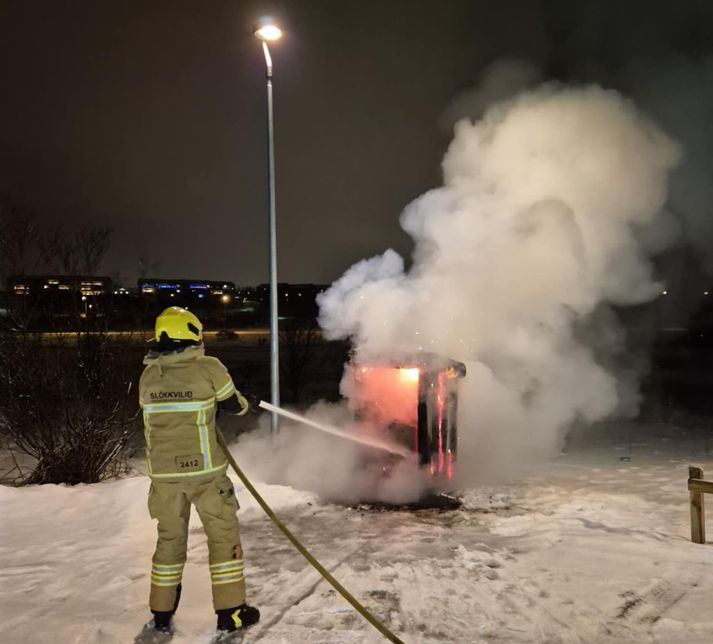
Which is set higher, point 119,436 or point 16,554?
point 119,436

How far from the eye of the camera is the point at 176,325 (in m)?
4.21

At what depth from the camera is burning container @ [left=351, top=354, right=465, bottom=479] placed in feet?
27.6

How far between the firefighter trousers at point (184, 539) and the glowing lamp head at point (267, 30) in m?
6.57

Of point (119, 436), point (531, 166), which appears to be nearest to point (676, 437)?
point (531, 166)

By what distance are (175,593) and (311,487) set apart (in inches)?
184

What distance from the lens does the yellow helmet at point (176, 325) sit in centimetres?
420

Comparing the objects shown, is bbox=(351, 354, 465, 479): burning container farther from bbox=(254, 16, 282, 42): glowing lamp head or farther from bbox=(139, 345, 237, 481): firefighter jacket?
bbox=(254, 16, 282, 42): glowing lamp head

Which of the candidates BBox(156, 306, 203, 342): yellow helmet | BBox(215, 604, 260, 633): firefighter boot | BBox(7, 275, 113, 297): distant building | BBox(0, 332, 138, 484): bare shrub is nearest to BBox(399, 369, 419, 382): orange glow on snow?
BBox(0, 332, 138, 484): bare shrub

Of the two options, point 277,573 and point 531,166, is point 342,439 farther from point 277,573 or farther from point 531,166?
point 531,166

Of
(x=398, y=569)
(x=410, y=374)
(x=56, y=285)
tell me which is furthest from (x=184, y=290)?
(x=398, y=569)

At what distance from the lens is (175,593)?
406 centimetres

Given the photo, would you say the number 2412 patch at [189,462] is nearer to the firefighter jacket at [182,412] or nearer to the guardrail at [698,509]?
the firefighter jacket at [182,412]

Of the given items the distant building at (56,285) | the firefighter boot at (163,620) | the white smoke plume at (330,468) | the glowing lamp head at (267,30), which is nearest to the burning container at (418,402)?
the white smoke plume at (330,468)

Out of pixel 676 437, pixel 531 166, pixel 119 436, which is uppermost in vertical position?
pixel 531 166
